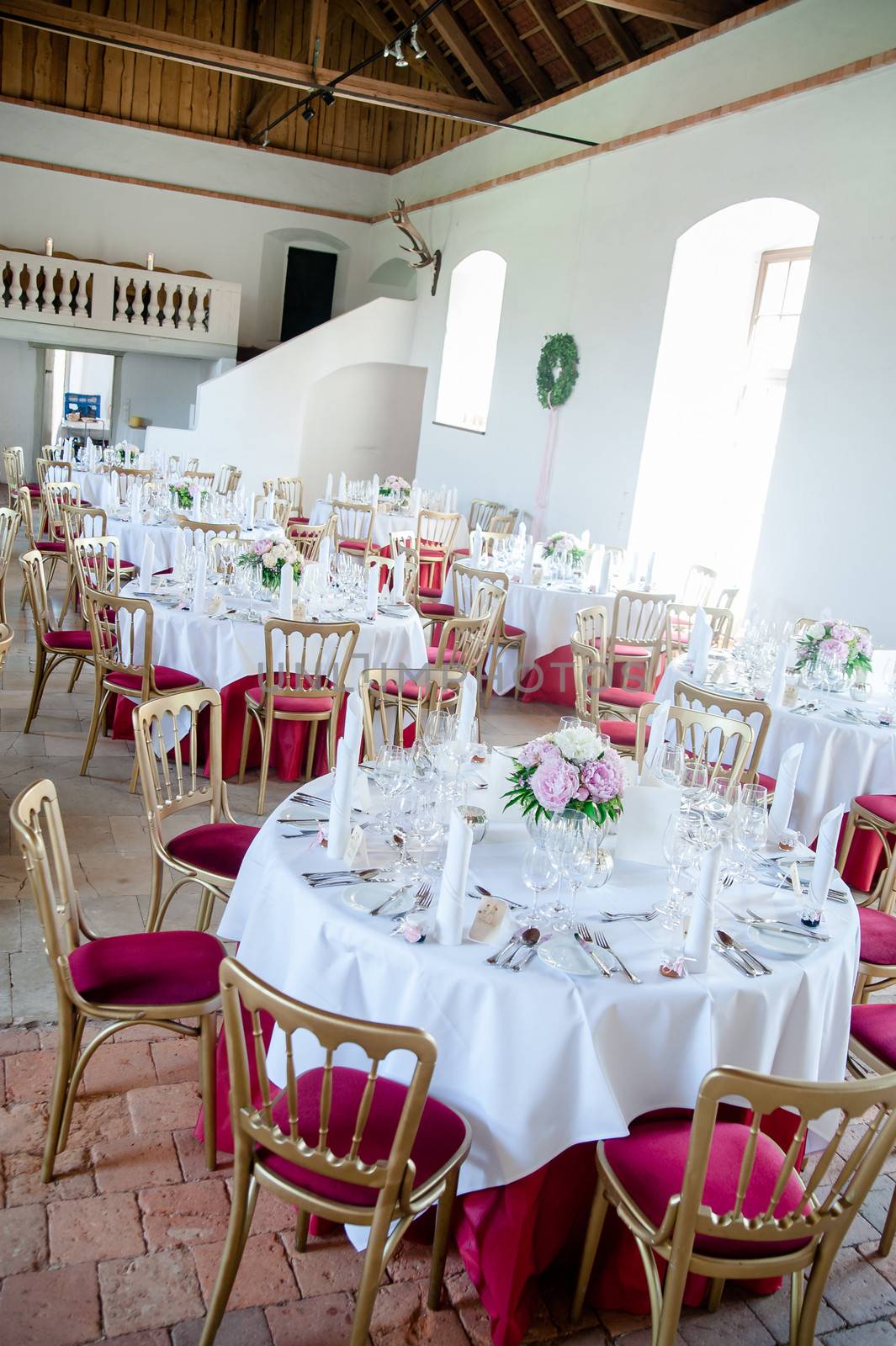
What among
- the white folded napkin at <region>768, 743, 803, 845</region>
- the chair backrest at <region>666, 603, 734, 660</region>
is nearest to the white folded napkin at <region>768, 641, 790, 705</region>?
the chair backrest at <region>666, 603, 734, 660</region>

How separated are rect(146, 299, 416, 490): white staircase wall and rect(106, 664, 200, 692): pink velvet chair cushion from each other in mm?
10041

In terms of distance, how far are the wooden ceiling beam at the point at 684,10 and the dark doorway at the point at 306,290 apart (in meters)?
8.56

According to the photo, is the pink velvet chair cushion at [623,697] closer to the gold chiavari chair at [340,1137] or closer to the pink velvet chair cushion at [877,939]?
the pink velvet chair cushion at [877,939]

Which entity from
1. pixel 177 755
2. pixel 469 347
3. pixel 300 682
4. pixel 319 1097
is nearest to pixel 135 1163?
pixel 319 1097

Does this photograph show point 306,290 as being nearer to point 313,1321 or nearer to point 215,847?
point 215,847

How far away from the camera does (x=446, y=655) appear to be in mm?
6625

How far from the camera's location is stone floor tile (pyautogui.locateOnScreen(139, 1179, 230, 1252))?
101 inches

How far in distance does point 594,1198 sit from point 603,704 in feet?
13.9

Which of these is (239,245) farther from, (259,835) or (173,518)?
(259,835)

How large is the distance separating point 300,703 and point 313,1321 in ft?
10.7

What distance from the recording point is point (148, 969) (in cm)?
273

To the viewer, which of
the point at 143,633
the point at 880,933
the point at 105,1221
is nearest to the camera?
the point at 105,1221

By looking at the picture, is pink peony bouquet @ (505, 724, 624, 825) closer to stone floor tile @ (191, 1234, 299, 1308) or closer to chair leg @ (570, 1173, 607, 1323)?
chair leg @ (570, 1173, 607, 1323)

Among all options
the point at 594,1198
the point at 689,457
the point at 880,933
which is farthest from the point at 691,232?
the point at 594,1198
